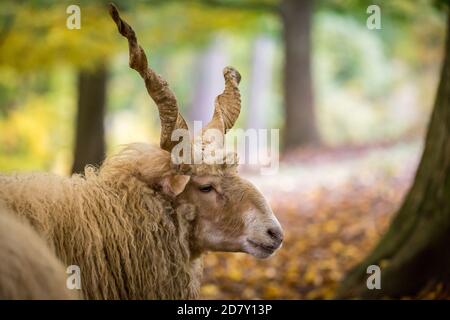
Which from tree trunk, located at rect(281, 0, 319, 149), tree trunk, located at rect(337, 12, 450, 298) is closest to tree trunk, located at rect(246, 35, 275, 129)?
tree trunk, located at rect(281, 0, 319, 149)

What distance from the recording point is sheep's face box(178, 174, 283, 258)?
499 cm

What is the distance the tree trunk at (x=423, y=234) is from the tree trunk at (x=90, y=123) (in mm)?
8220

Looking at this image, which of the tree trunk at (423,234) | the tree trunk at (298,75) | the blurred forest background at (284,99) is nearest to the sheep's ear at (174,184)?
the tree trunk at (423,234)

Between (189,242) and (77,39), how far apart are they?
9.64 meters

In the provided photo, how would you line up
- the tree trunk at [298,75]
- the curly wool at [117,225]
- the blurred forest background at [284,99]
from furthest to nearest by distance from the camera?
the tree trunk at [298,75], the blurred forest background at [284,99], the curly wool at [117,225]

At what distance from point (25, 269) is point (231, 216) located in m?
1.82

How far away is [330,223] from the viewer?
34.6 ft

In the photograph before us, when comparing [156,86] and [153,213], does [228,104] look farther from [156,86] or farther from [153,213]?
[153,213]

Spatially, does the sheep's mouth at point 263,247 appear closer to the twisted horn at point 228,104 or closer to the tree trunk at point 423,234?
the twisted horn at point 228,104

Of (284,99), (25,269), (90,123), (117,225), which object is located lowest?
(25,269)

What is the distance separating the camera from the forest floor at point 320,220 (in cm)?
821

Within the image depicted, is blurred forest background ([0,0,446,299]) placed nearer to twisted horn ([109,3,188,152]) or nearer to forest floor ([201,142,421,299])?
forest floor ([201,142,421,299])

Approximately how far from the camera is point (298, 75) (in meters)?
19.3

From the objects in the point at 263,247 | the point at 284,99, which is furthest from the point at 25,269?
the point at 284,99
